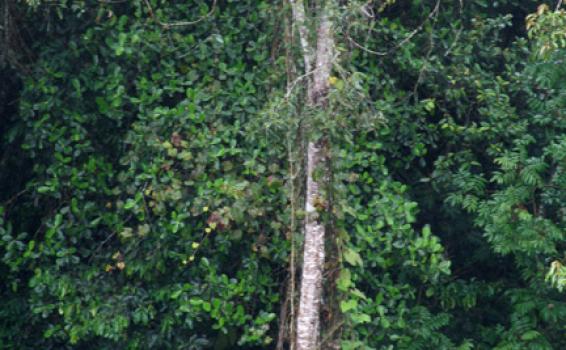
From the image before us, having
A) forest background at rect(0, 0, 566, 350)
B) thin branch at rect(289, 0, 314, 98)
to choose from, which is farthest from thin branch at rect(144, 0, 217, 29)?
thin branch at rect(289, 0, 314, 98)

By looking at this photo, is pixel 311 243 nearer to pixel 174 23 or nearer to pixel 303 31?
pixel 303 31

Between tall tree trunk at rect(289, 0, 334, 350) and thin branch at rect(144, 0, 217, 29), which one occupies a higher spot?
thin branch at rect(144, 0, 217, 29)

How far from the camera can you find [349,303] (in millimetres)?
4816

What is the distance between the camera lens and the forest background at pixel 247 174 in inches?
196

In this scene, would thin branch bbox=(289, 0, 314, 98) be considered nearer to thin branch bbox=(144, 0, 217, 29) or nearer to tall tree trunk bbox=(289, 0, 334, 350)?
tall tree trunk bbox=(289, 0, 334, 350)

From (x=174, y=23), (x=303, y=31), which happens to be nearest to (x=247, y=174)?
(x=303, y=31)

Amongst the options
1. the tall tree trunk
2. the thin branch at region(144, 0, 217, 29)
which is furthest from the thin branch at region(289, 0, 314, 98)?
the thin branch at region(144, 0, 217, 29)

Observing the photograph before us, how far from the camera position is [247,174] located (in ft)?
16.8

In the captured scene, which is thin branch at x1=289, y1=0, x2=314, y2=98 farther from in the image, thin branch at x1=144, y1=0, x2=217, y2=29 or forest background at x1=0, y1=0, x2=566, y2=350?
thin branch at x1=144, y1=0, x2=217, y2=29

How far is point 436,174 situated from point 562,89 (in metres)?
1.02

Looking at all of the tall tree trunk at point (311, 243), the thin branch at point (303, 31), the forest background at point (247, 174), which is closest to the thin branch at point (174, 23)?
the forest background at point (247, 174)

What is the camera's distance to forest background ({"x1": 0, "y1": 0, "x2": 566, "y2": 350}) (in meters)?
4.97

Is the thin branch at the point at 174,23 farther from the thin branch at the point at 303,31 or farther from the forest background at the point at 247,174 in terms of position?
the thin branch at the point at 303,31

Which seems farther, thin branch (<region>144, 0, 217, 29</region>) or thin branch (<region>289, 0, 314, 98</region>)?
thin branch (<region>144, 0, 217, 29</region>)
